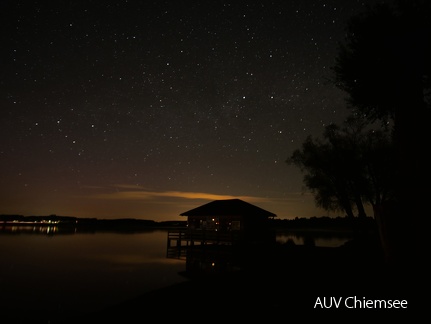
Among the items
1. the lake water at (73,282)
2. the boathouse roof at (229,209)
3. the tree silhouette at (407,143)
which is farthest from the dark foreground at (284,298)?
the boathouse roof at (229,209)

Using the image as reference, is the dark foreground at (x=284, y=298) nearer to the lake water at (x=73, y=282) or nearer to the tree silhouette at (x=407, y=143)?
the tree silhouette at (x=407, y=143)

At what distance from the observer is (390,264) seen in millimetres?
3633

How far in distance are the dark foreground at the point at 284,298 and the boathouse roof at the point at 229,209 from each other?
73.1 feet

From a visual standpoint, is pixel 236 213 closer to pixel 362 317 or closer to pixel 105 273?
pixel 105 273

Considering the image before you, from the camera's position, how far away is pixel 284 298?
799 centimetres

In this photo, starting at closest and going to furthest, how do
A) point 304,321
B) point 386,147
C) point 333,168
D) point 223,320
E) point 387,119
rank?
point 304,321 → point 223,320 → point 387,119 → point 386,147 → point 333,168

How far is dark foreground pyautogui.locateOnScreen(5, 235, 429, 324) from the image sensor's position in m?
4.51

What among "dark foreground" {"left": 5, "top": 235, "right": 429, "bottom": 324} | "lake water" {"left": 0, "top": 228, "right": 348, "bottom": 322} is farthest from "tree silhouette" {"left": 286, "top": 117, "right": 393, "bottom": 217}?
"dark foreground" {"left": 5, "top": 235, "right": 429, "bottom": 324}

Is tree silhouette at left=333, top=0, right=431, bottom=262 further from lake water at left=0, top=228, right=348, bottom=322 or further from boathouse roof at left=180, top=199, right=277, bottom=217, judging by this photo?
boathouse roof at left=180, top=199, right=277, bottom=217

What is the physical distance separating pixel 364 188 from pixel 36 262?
1596 inches

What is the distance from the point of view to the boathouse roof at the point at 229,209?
1382 inches

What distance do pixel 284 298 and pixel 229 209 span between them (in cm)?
2818

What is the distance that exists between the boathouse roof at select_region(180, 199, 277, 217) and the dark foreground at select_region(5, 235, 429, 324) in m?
22.3

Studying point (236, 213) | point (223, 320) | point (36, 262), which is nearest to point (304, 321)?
point (223, 320)
